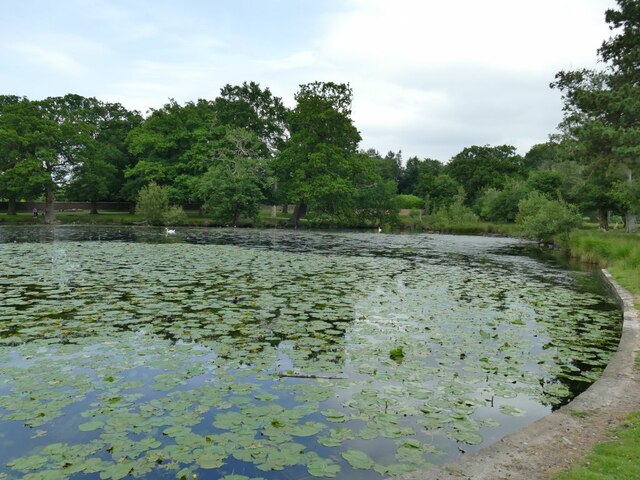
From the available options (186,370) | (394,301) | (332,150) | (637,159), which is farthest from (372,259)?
(332,150)

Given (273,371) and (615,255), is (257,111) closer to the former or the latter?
(615,255)

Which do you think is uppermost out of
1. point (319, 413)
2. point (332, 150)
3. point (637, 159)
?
point (332, 150)

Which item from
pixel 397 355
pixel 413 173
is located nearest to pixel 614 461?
pixel 397 355

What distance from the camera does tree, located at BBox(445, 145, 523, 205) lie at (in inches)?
3063

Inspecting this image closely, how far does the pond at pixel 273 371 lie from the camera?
459 cm

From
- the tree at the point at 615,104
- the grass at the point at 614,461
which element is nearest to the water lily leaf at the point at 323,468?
the grass at the point at 614,461

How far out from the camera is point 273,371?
703 cm

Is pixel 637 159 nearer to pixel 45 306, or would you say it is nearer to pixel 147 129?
pixel 45 306

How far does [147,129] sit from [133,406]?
55.0 meters

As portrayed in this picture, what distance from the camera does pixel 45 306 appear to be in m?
10.6

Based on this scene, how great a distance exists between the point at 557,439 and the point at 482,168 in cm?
8010

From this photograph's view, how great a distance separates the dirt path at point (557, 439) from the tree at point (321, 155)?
43.6m

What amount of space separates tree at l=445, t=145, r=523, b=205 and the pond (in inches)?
2647

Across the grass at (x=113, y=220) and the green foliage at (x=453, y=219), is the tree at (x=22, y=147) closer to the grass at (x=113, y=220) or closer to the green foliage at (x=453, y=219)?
the grass at (x=113, y=220)
